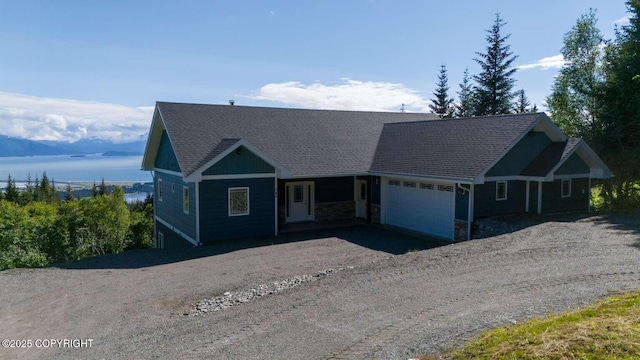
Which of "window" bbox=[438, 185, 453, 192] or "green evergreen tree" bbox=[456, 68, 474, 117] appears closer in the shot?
"window" bbox=[438, 185, 453, 192]

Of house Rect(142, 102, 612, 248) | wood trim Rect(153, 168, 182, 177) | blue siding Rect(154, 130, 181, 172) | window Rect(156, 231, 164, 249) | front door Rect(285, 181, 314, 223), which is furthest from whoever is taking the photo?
window Rect(156, 231, 164, 249)

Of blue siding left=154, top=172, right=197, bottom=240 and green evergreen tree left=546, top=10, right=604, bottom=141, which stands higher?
green evergreen tree left=546, top=10, right=604, bottom=141

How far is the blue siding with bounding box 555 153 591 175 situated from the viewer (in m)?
17.0

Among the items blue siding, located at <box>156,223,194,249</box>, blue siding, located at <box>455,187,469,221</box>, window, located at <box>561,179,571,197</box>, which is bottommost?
blue siding, located at <box>156,223,194,249</box>

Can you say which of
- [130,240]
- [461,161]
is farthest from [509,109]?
[130,240]

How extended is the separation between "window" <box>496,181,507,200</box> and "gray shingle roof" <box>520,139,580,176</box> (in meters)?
0.91

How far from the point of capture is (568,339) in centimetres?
489

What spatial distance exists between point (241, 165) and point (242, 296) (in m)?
7.21

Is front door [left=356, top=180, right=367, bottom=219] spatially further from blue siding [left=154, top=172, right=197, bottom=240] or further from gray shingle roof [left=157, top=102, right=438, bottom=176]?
blue siding [left=154, top=172, right=197, bottom=240]

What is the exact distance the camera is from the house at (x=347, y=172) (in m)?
15.7

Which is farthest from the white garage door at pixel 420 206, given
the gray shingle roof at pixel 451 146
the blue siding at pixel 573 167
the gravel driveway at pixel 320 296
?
the blue siding at pixel 573 167

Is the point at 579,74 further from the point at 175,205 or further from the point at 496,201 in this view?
the point at 175,205

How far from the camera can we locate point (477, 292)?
7934mm

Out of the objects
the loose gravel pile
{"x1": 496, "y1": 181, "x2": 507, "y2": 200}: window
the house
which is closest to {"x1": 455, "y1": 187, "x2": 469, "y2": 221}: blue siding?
the house
